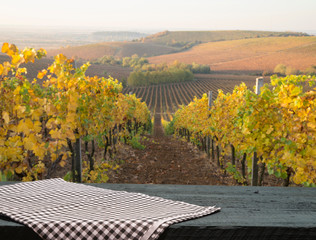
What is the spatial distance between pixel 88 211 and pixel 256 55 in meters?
73.7

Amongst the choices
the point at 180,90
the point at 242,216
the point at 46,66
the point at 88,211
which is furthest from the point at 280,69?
the point at 88,211

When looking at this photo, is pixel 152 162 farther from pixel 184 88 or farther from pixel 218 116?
pixel 184 88

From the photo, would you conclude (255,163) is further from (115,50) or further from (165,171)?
(115,50)

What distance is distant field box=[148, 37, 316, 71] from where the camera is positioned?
59938 mm

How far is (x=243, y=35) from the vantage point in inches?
4198

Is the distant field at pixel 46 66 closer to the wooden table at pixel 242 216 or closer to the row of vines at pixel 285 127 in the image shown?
the row of vines at pixel 285 127

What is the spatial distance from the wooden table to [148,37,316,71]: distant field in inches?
2272

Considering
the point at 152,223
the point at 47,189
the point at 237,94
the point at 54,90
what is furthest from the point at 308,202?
the point at 237,94

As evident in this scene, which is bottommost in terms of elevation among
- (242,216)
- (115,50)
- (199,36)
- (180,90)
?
(180,90)

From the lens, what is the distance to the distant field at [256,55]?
59938 mm

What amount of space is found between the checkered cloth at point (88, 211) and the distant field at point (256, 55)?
58.1 meters

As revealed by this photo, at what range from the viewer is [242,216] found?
123cm

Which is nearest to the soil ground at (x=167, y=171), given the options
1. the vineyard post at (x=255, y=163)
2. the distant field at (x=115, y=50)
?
the vineyard post at (x=255, y=163)

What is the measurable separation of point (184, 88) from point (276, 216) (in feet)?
175
